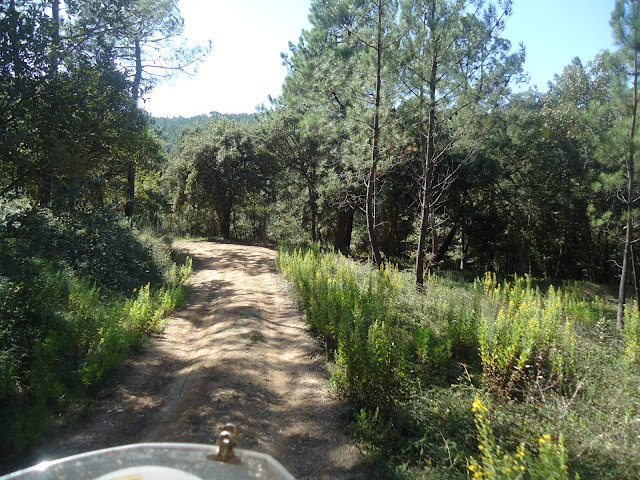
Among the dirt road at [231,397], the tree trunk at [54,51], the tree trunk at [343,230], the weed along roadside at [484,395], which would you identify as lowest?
the dirt road at [231,397]

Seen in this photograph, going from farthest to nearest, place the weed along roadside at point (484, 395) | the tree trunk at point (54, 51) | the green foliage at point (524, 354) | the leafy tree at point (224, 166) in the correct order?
the leafy tree at point (224, 166) → the tree trunk at point (54, 51) → the green foliage at point (524, 354) → the weed along roadside at point (484, 395)

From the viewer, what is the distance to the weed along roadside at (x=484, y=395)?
2963 mm

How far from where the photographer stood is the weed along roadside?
9.72 feet

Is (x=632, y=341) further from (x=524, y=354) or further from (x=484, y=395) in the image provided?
(x=484, y=395)

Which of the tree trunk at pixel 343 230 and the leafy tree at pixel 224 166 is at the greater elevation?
the leafy tree at pixel 224 166

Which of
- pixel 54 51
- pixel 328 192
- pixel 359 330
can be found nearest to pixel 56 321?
pixel 359 330

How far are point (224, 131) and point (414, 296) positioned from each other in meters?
20.6

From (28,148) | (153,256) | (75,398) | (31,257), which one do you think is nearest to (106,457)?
(75,398)

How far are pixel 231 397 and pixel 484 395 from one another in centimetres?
281

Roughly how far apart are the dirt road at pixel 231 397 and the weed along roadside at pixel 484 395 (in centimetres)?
38

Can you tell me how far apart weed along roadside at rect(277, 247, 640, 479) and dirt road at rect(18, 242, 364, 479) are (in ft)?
1.24

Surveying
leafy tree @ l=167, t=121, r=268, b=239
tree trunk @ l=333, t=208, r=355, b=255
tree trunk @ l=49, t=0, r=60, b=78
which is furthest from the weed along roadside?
leafy tree @ l=167, t=121, r=268, b=239

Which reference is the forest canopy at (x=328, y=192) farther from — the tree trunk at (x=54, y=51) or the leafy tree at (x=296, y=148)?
the leafy tree at (x=296, y=148)

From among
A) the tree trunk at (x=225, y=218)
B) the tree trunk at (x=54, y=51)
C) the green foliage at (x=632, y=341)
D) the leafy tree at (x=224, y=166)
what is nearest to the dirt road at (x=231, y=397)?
the green foliage at (x=632, y=341)
